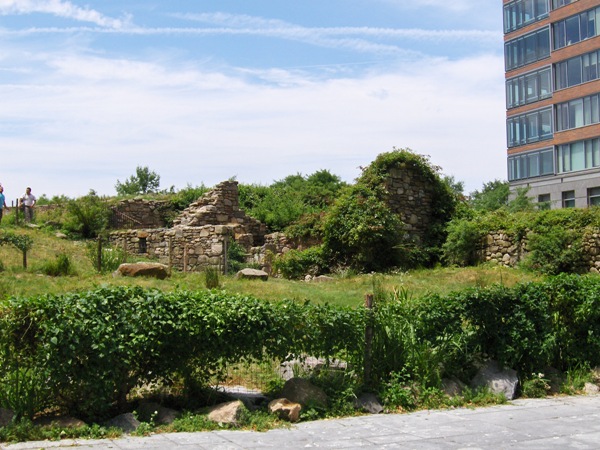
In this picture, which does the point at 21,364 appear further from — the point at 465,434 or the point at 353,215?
the point at 353,215

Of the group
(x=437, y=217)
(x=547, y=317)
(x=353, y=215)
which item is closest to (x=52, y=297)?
(x=547, y=317)

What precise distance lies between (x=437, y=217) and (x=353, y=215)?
3.93 meters

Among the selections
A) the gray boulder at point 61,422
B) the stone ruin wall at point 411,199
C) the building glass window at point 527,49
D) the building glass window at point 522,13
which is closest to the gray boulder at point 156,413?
the gray boulder at point 61,422

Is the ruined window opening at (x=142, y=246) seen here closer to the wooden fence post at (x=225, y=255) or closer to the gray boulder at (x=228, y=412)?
the wooden fence post at (x=225, y=255)

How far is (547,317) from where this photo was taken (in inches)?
368

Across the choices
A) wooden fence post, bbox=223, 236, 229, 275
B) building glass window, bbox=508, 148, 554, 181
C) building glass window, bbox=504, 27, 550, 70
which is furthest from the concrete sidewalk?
building glass window, bbox=504, 27, 550, 70

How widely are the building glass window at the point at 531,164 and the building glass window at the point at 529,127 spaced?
3.04ft

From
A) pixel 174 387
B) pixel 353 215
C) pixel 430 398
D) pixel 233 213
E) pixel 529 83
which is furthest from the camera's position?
pixel 529 83

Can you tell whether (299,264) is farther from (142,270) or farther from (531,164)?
(531,164)

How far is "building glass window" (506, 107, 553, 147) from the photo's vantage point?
146 ft

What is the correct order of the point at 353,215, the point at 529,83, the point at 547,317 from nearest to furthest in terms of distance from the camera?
the point at 547,317 < the point at 353,215 < the point at 529,83

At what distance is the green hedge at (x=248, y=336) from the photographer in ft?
22.9

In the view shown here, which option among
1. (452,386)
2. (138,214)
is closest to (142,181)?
(138,214)

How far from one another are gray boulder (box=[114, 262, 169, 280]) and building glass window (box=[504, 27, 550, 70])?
35.6m
